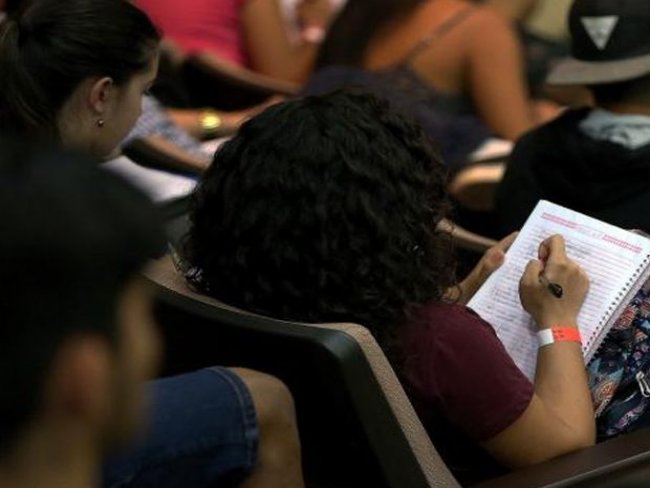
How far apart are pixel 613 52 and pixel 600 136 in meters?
0.18

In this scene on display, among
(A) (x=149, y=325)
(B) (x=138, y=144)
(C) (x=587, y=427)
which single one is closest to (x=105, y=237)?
(A) (x=149, y=325)

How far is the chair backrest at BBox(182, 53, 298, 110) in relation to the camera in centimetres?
427

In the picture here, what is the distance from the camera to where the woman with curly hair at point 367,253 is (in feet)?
6.64

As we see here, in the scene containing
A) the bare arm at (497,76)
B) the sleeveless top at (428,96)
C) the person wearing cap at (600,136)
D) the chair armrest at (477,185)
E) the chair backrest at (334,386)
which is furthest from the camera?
the bare arm at (497,76)

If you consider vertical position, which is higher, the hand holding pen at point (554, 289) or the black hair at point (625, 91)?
the black hair at point (625, 91)

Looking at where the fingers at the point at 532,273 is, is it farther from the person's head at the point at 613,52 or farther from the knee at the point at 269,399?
the person's head at the point at 613,52

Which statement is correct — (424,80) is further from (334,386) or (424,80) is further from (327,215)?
(334,386)

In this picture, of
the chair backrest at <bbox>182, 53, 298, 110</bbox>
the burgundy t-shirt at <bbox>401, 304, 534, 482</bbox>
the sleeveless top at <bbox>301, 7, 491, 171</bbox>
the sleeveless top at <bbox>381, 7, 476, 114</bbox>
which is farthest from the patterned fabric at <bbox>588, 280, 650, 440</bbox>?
the chair backrest at <bbox>182, 53, 298, 110</bbox>

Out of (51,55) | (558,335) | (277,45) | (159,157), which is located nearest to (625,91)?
(558,335)

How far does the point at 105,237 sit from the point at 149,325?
0.14 m

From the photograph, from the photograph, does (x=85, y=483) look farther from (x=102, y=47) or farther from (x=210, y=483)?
(x=102, y=47)

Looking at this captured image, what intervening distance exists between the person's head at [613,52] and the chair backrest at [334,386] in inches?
43.7

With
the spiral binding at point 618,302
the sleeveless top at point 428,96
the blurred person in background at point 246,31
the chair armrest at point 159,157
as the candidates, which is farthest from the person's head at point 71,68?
the blurred person in background at point 246,31

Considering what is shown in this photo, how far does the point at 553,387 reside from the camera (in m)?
2.17
